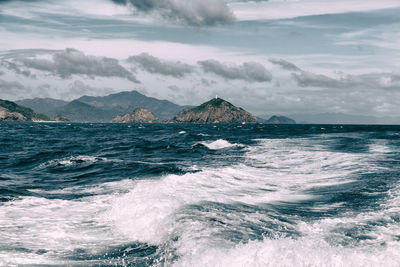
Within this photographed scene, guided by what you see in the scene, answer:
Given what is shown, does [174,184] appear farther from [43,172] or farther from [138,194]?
[43,172]

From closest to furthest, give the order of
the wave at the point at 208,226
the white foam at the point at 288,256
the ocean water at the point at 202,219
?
the white foam at the point at 288,256
the wave at the point at 208,226
the ocean water at the point at 202,219

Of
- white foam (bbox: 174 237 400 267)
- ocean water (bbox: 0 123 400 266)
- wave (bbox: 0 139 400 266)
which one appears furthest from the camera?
ocean water (bbox: 0 123 400 266)

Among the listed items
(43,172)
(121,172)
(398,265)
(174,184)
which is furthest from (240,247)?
(43,172)

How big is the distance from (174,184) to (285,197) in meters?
6.04

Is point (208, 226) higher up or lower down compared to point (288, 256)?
lower down

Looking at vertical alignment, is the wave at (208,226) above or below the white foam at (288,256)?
below

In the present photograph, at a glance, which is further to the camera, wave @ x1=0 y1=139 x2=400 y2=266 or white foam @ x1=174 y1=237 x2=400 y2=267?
wave @ x1=0 y1=139 x2=400 y2=266

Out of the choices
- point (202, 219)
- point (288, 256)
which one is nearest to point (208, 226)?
point (202, 219)

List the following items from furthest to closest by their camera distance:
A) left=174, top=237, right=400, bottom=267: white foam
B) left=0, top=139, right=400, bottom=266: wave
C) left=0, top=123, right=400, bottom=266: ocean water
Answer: left=0, top=123, right=400, bottom=266: ocean water
left=0, top=139, right=400, bottom=266: wave
left=174, top=237, right=400, bottom=267: white foam

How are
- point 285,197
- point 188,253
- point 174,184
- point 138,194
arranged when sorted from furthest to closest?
point 174,184
point 285,197
point 138,194
point 188,253

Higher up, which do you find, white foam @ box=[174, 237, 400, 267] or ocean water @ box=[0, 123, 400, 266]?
white foam @ box=[174, 237, 400, 267]

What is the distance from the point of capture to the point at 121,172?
78.1 feet

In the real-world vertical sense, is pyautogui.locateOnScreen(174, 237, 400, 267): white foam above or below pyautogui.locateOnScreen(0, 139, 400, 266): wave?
above

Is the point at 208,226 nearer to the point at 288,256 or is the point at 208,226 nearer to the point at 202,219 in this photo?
the point at 202,219
